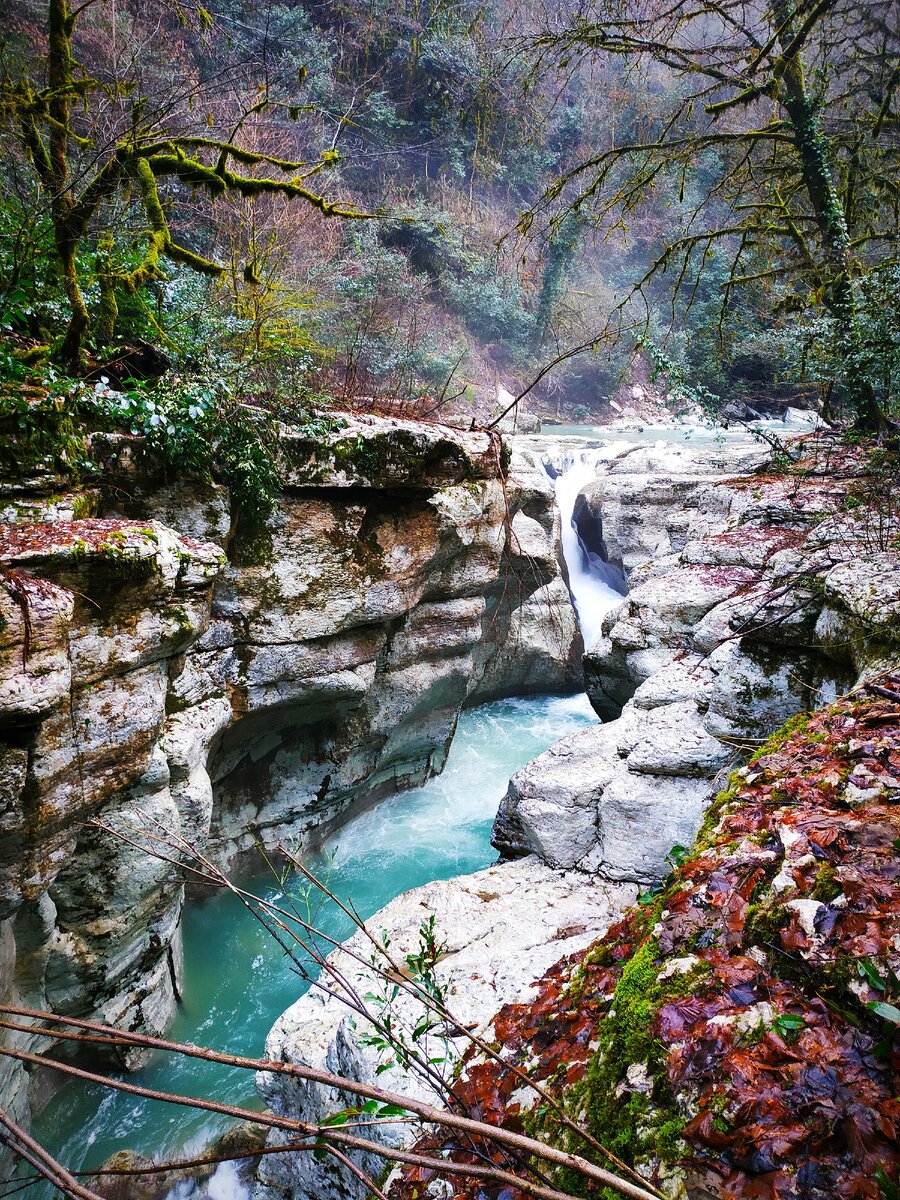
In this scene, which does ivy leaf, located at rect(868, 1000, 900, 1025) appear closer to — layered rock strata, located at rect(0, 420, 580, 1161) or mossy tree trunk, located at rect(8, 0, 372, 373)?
layered rock strata, located at rect(0, 420, 580, 1161)

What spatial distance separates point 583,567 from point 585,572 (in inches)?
4.9

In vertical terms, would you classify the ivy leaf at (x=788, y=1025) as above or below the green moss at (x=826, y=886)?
below

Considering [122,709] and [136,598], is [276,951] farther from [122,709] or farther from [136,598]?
[136,598]

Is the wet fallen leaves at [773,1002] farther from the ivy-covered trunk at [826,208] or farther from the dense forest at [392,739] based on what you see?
the ivy-covered trunk at [826,208]

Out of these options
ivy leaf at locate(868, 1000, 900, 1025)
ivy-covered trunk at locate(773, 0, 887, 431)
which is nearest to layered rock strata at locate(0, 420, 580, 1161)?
ivy leaf at locate(868, 1000, 900, 1025)

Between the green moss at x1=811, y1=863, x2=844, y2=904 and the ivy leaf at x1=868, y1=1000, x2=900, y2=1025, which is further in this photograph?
the green moss at x1=811, y1=863, x2=844, y2=904

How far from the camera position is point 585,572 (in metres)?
Answer: 12.6

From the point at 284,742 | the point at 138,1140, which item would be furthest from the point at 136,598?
the point at 138,1140

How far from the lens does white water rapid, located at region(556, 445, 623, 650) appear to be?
11523 mm

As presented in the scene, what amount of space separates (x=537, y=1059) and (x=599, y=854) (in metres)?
2.65

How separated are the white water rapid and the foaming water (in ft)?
7.99

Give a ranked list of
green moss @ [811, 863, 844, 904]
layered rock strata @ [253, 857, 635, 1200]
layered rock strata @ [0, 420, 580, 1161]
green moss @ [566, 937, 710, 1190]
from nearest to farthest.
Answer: green moss @ [566, 937, 710, 1190] → green moss @ [811, 863, 844, 904] → layered rock strata @ [253, 857, 635, 1200] → layered rock strata @ [0, 420, 580, 1161]

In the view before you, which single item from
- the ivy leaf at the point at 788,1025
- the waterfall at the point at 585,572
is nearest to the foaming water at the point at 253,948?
the ivy leaf at the point at 788,1025

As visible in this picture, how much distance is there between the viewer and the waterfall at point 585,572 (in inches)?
455
